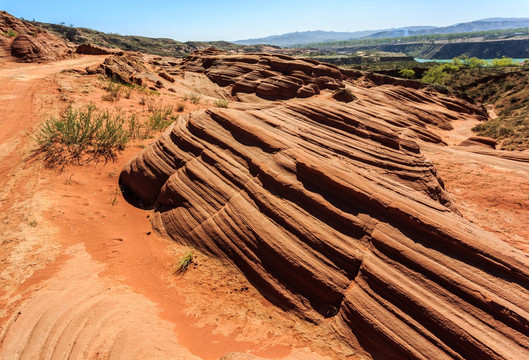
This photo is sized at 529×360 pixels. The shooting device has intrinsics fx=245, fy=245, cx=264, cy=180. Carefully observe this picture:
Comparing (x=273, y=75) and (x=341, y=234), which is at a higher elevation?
(x=273, y=75)

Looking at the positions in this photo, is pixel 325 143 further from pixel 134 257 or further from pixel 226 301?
pixel 134 257

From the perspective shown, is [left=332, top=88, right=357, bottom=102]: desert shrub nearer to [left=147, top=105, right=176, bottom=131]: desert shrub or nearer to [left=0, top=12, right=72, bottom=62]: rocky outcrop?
[left=147, top=105, right=176, bottom=131]: desert shrub

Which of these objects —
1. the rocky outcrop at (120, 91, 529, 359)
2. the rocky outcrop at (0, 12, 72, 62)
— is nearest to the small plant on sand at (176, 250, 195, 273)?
the rocky outcrop at (120, 91, 529, 359)

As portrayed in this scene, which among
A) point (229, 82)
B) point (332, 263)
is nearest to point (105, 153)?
→ point (332, 263)

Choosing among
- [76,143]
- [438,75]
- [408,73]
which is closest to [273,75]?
[76,143]

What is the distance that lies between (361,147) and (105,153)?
12.0m

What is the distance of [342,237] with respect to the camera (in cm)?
621

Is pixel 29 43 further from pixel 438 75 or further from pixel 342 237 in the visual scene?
pixel 438 75

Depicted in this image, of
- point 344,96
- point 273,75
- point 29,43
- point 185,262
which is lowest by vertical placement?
point 185,262

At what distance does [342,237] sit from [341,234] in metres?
0.09

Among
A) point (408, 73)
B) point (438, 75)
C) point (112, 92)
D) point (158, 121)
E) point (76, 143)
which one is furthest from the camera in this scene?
point (408, 73)

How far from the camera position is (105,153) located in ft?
39.4

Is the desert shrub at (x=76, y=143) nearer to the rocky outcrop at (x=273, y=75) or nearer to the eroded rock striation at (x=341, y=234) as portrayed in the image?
the eroded rock striation at (x=341, y=234)

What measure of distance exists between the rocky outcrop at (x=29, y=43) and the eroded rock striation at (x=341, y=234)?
32.4 m
